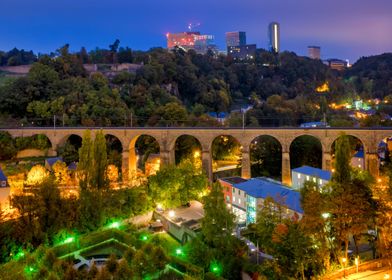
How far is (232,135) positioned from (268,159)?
30.1ft

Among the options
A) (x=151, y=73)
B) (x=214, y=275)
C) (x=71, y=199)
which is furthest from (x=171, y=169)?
(x=151, y=73)

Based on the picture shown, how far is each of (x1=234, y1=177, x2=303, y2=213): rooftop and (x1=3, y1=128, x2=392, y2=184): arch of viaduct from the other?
34.4 feet

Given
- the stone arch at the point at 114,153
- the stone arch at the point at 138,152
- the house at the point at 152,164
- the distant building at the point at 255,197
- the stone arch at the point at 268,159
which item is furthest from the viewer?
the stone arch at the point at 268,159

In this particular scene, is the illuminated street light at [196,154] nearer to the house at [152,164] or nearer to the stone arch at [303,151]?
the house at [152,164]

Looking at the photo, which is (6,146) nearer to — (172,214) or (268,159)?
(172,214)

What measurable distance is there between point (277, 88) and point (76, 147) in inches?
2460

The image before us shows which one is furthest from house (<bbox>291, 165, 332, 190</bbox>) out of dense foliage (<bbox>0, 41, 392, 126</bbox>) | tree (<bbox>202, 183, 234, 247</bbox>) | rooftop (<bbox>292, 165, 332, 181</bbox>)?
dense foliage (<bbox>0, 41, 392, 126</bbox>)

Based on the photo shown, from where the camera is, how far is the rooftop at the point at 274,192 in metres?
27.0

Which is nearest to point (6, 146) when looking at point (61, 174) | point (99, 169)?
point (61, 174)

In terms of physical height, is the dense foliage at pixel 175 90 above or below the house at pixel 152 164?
above

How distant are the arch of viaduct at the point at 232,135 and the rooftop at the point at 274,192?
1047cm

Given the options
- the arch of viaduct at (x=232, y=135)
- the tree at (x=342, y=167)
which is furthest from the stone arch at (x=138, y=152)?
the tree at (x=342, y=167)

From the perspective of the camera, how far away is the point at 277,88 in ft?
324

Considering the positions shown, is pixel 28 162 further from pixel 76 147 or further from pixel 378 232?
pixel 378 232
